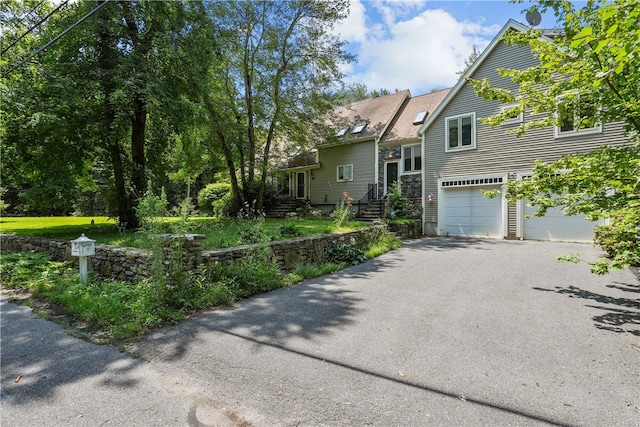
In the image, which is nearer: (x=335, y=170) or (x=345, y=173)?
(x=345, y=173)

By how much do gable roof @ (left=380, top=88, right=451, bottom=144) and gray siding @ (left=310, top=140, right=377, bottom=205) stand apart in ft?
4.08

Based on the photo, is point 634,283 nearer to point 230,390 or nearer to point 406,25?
point 230,390

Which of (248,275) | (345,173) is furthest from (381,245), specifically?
(345,173)

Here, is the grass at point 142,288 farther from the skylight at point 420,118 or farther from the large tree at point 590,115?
the skylight at point 420,118

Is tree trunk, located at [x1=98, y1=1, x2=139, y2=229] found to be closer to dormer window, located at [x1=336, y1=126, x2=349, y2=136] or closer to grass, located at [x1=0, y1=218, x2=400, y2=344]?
grass, located at [x1=0, y1=218, x2=400, y2=344]

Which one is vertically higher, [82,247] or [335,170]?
[335,170]

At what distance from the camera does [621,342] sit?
378cm

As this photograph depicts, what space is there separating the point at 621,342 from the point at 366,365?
3.05m

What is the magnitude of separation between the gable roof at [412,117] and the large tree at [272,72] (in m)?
3.64

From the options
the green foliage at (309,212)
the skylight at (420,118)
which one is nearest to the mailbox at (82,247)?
the green foliage at (309,212)

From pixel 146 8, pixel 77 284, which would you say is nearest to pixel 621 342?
pixel 77 284

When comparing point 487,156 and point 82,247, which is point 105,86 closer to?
point 82,247

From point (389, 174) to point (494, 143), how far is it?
5048 millimetres

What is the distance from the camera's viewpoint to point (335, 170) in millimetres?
19000
